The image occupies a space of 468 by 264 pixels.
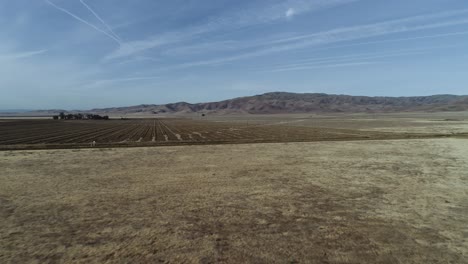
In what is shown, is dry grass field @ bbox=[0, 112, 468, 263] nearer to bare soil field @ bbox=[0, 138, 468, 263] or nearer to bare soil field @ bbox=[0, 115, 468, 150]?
bare soil field @ bbox=[0, 138, 468, 263]

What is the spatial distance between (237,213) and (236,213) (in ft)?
0.08

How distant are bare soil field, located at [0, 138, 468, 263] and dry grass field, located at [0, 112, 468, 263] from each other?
0.10ft

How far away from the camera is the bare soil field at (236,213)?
5.59m

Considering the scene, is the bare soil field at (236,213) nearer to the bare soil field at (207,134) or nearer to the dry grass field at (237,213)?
the dry grass field at (237,213)

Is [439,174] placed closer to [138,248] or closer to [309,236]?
[309,236]

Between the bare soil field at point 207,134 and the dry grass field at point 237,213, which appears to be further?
the bare soil field at point 207,134

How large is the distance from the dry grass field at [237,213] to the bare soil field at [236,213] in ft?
0.10

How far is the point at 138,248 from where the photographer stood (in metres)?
5.78

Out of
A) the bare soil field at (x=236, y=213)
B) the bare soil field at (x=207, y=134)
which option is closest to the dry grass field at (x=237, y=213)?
the bare soil field at (x=236, y=213)

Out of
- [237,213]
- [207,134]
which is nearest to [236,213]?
[237,213]

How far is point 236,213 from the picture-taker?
774 cm

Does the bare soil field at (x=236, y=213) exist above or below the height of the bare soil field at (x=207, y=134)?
above

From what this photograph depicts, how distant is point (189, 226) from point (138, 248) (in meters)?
1.34

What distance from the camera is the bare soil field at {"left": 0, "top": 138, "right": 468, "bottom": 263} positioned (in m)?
5.59
